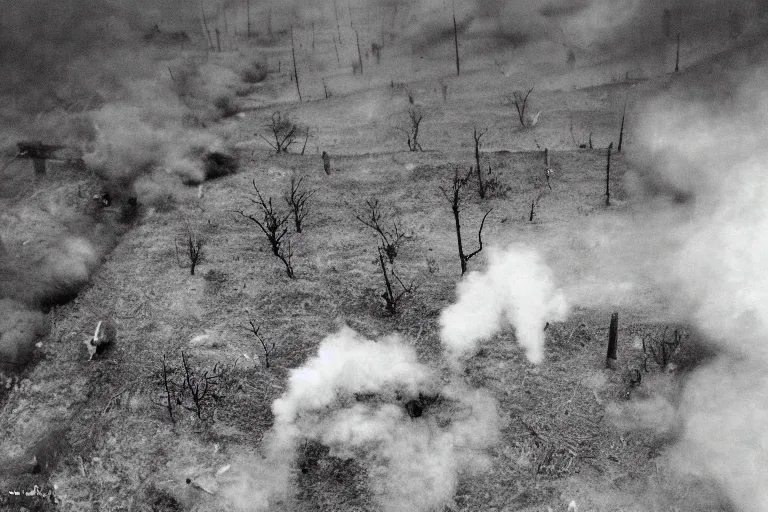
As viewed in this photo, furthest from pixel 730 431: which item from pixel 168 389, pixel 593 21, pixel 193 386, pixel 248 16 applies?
pixel 248 16

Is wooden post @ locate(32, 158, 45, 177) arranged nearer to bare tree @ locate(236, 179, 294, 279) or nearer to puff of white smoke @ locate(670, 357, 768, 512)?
bare tree @ locate(236, 179, 294, 279)

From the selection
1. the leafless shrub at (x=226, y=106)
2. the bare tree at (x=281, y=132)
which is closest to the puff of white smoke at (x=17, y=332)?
the bare tree at (x=281, y=132)

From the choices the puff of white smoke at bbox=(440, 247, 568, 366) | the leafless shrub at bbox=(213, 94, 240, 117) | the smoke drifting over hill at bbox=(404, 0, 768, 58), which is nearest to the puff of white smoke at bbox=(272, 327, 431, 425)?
the puff of white smoke at bbox=(440, 247, 568, 366)

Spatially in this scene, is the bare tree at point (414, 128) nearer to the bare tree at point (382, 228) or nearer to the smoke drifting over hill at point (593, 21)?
the bare tree at point (382, 228)

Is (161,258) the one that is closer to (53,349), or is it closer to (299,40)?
(53,349)

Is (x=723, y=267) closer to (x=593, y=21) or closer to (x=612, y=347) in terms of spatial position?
(x=612, y=347)

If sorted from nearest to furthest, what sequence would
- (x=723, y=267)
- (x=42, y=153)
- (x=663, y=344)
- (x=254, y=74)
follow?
(x=663, y=344) < (x=723, y=267) < (x=42, y=153) < (x=254, y=74)
